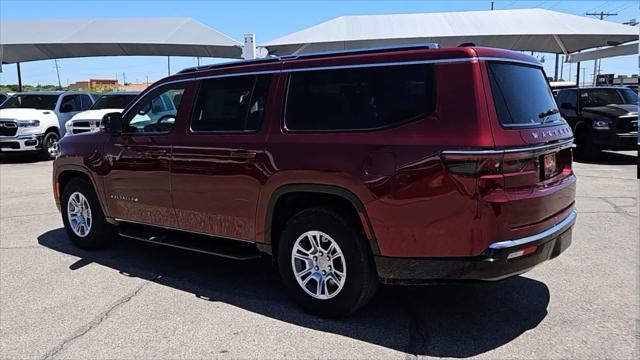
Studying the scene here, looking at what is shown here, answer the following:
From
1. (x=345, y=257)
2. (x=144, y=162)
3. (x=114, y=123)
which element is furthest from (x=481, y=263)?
(x=114, y=123)

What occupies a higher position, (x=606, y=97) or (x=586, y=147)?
(x=606, y=97)

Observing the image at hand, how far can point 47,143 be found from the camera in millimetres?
15133

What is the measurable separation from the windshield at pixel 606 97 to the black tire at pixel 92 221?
12319mm

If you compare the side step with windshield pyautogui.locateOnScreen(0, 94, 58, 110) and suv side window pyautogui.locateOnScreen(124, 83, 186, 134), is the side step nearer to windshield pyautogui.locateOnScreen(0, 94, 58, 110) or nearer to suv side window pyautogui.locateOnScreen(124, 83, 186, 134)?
suv side window pyautogui.locateOnScreen(124, 83, 186, 134)

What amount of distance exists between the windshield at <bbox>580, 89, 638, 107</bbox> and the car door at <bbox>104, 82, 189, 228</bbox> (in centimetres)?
1197

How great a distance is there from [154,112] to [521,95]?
11.6 feet

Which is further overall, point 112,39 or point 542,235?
point 112,39

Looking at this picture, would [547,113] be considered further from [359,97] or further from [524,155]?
[359,97]

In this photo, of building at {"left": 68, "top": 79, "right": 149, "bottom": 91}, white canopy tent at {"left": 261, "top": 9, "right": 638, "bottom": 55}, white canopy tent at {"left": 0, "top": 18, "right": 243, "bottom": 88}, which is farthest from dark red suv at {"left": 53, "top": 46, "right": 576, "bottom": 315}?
building at {"left": 68, "top": 79, "right": 149, "bottom": 91}

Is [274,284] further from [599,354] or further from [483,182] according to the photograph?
[599,354]

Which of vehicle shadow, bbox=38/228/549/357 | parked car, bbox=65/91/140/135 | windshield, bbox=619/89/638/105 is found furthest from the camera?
parked car, bbox=65/91/140/135

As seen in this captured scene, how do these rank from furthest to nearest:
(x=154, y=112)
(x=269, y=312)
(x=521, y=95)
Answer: (x=154, y=112) → (x=269, y=312) → (x=521, y=95)

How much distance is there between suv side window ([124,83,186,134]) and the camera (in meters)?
5.04

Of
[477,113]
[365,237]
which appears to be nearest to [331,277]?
[365,237]
